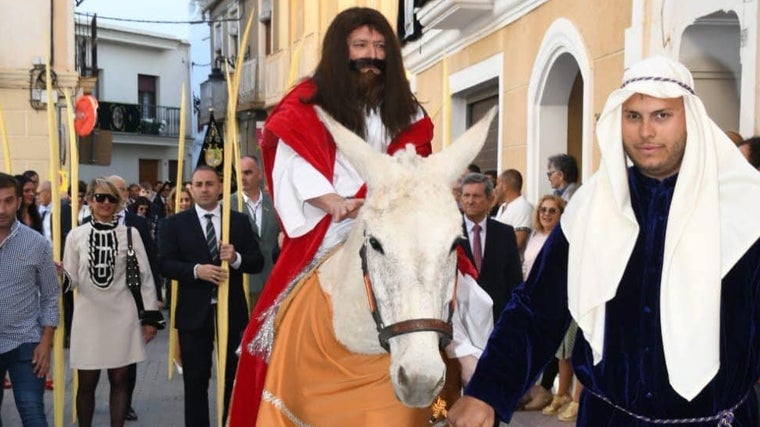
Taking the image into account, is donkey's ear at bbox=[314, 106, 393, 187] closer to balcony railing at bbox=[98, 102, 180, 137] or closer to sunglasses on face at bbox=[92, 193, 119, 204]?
sunglasses on face at bbox=[92, 193, 119, 204]

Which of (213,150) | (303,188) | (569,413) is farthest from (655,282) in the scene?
(213,150)

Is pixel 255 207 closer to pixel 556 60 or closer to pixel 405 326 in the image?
pixel 556 60

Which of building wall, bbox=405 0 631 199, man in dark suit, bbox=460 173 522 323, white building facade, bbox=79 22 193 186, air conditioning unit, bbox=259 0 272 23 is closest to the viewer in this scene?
man in dark suit, bbox=460 173 522 323

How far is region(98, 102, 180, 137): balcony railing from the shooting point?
39.5 metres

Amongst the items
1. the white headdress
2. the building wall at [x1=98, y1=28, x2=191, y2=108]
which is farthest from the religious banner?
the building wall at [x1=98, y1=28, x2=191, y2=108]

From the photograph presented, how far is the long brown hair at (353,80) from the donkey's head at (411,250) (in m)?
0.71

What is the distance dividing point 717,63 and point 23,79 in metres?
13.7

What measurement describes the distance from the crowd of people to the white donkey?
0.23 m

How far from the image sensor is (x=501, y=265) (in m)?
6.39

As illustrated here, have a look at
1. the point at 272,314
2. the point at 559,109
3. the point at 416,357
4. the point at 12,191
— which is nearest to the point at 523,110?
the point at 559,109

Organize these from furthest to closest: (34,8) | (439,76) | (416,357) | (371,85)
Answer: (34,8), (439,76), (371,85), (416,357)

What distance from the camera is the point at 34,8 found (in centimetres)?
1797

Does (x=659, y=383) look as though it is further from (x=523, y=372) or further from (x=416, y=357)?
(x=416, y=357)

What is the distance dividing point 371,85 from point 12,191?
2446mm
